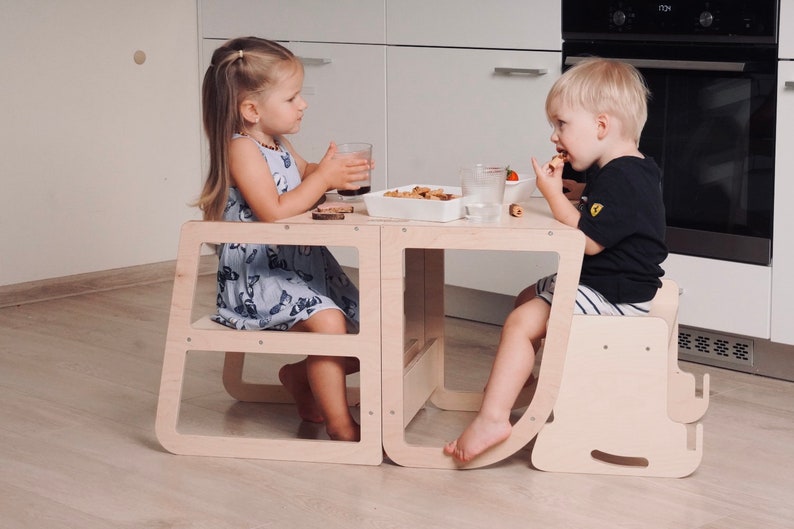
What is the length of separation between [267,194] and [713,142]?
3.23 feet

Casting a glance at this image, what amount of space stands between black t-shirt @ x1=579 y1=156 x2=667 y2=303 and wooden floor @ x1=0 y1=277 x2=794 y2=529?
0.31 meters

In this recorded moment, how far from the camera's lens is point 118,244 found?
323 centimetres

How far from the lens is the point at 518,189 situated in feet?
6.23

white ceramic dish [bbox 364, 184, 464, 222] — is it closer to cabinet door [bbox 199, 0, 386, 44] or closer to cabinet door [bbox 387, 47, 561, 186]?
cabinet door [bbox 387, 47, 561, 186]

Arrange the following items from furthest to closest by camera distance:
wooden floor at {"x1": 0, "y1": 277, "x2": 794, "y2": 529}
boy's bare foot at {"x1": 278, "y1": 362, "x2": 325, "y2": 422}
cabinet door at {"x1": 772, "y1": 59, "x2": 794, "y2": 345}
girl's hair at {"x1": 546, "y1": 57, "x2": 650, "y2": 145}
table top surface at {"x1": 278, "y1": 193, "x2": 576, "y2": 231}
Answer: cabinet door at {"x1": 772, "y1": 59, "x2": 794, "y2": 345} < boy's bare foot at {"x1": 278, "y1": 362, "x2": 325, "y2": 422} < girl's hair at {"x1": 546, "y1": 57, "x2": 650, "y2": 145} < table top surface at {"x1": 278, "y1": 193, "x2": 576, "y2": 231} < wooden floor at {"x1": 0, "y1": 277, "x2": 794, "y2": 529}

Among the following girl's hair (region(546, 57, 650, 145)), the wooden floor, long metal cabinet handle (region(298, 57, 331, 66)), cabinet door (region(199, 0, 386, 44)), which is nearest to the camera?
the wooden floor

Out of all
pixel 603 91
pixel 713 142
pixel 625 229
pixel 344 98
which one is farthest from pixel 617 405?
pixel 344 98

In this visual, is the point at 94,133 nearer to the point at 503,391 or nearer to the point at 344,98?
the point at 344,98

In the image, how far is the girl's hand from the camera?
1.86 m

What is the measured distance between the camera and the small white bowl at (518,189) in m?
1.88

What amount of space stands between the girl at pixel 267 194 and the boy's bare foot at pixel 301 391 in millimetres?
32

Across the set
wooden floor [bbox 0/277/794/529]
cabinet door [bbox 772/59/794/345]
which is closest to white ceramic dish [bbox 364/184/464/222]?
wooden floor [bbox 0/277/794/529]

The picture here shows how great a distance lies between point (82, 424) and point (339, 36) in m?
1.34

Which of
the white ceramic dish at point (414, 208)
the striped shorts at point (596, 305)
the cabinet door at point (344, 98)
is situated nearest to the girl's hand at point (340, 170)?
the white ceramic dish at point (414, 208)
